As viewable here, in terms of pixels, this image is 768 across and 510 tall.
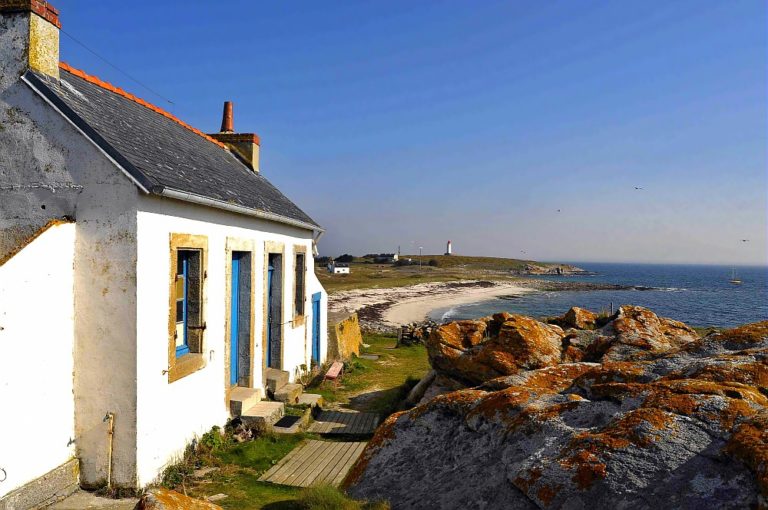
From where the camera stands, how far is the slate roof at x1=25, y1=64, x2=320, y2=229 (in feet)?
21.1

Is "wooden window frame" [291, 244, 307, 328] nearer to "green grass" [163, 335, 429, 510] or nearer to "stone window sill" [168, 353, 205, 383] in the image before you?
"green grass" [163, 335, 429, 510]

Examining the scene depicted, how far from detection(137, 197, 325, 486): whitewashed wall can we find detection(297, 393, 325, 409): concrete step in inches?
44.4

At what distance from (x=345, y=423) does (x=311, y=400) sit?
110cm

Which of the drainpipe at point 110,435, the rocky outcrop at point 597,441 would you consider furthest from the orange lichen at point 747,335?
the drainpipe at point 110,435

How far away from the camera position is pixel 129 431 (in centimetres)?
639

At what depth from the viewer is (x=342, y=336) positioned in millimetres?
15875

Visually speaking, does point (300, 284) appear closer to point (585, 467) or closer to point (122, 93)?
point (122, 93)

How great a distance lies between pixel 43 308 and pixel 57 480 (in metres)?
1.95

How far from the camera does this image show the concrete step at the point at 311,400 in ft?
34.4

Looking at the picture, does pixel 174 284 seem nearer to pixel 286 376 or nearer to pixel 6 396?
pixel 6 396

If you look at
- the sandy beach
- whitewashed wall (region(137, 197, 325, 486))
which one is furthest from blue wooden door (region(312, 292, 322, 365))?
the sandy beach

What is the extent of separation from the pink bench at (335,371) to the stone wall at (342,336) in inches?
41.7

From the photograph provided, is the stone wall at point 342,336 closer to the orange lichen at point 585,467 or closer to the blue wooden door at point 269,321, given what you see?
the blue wooden door at point 269,321

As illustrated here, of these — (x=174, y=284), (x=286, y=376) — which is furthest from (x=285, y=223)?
(x=174, y=284)
